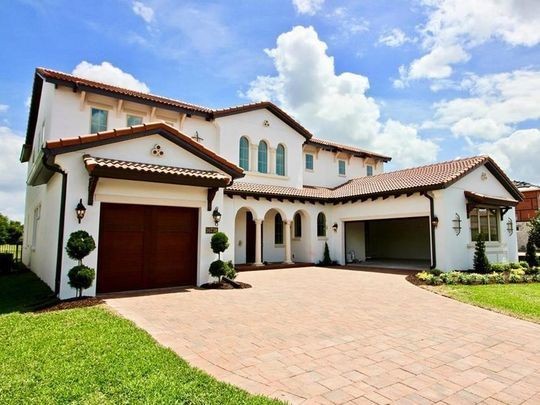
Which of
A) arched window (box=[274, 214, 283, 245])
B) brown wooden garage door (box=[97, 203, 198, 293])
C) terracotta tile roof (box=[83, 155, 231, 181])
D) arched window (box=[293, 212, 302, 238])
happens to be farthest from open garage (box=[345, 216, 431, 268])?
terracotta tile roof (box=[83, 155, 231, 181])

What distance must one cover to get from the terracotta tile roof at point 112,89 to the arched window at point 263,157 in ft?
12.9

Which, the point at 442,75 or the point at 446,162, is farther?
the point at 446,162

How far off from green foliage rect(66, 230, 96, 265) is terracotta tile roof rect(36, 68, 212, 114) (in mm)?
8127

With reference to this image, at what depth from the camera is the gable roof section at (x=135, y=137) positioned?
31.7ft

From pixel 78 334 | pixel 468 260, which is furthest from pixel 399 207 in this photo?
pixel 78 334

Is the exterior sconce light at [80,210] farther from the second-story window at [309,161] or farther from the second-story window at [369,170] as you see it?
the second-story window at [369,170]

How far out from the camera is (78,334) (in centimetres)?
625

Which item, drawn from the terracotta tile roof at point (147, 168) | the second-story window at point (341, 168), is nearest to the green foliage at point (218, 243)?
the terracotta tile roof at point (147, 168)

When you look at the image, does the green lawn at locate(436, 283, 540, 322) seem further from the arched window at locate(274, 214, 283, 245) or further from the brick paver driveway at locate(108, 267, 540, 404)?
the arched window at locate(274, 214, 283, 245)

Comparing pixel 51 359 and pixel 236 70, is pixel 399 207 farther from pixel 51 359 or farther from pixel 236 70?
pixel 51 359

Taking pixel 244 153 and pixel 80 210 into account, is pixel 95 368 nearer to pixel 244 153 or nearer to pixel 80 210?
pixel 80 210

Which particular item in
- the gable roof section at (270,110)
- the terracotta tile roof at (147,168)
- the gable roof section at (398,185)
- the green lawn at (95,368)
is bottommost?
the green lawn at (95,368)

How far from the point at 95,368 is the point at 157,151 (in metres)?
7.96

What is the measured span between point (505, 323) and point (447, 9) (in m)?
8.89
